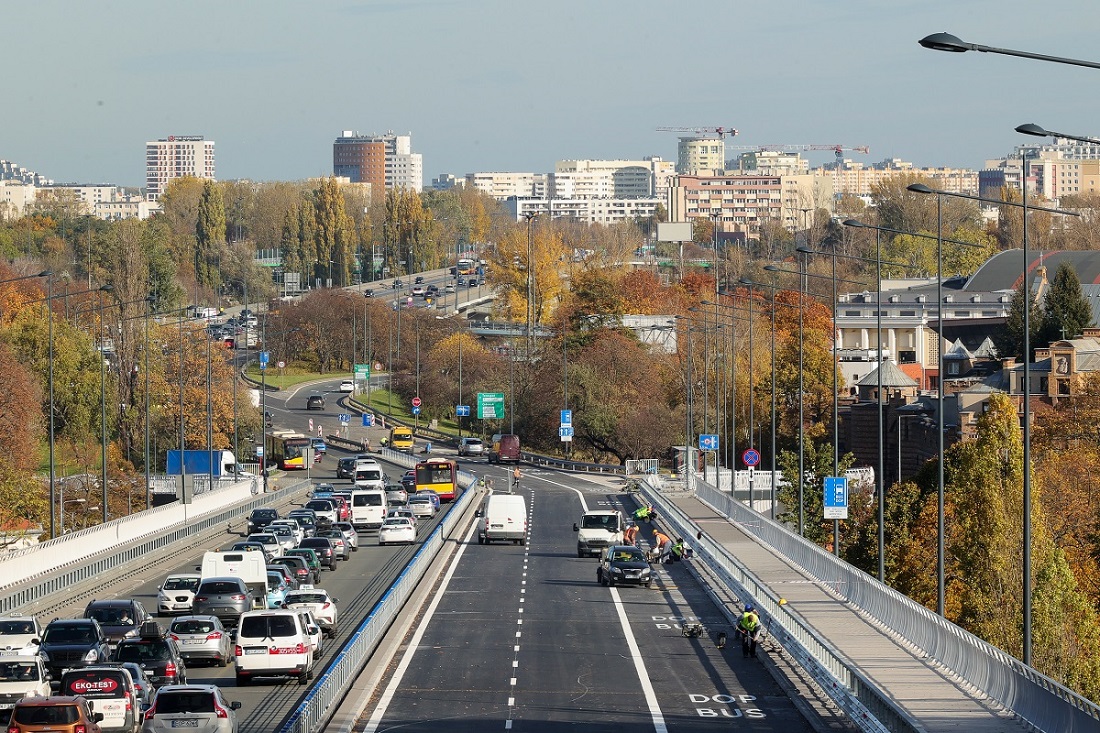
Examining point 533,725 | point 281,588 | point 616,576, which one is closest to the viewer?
point 533,725


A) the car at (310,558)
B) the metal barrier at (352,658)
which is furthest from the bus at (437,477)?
the car at (310,558)

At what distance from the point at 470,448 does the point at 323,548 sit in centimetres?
5962

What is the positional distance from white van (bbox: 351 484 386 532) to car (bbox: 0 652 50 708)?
43.0 m

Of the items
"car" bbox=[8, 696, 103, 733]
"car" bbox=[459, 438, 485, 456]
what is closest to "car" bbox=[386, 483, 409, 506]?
"car" bbox=[459, 438, 485, 456]

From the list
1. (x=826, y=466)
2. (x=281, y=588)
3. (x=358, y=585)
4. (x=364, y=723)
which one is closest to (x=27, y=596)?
(x=281, y=588)

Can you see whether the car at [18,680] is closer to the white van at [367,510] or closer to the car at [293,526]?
the car at [293,526]

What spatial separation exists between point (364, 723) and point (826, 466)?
52.2 m

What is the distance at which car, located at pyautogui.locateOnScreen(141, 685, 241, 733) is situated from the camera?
76.3 feet

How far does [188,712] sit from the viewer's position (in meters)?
23.3

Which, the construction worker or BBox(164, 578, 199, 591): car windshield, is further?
BBox(164, 578, 199, 591): car windshield

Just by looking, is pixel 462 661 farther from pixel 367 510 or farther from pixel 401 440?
pixel 401 440

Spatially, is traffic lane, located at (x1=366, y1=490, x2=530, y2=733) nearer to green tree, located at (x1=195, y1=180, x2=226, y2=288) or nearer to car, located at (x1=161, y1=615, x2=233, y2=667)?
car, located at (x1=161, y1=615, x2=233, y2=667)

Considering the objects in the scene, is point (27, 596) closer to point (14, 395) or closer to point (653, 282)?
point (14, 395)

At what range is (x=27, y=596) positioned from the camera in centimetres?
4266
